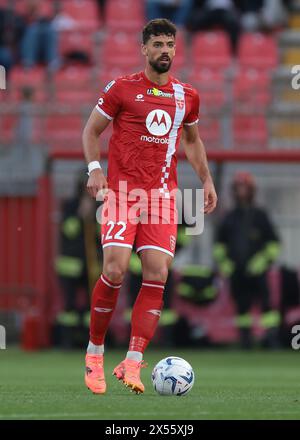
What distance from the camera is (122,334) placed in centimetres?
1482

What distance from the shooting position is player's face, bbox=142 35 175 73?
27.2 feet

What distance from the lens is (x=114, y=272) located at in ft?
27.0

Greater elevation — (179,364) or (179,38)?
(179,38)

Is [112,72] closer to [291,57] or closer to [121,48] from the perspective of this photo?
[121,48]

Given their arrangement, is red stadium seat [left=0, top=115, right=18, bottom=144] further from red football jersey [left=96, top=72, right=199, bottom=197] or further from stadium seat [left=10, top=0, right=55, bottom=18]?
red football jersey [left=96, top=72, right=199, bottom=197]

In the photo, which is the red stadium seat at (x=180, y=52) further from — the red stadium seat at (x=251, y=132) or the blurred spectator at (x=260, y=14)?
the red stadium seat at (x=251, y=132)

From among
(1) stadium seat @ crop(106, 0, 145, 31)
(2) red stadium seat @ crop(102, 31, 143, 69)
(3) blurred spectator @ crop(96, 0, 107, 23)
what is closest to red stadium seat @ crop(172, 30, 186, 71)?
(2) red stadium seat @ crop(102, 31, 143, 69)

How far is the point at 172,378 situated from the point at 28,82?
33.5ft
